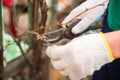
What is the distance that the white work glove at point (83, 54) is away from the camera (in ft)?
3.06

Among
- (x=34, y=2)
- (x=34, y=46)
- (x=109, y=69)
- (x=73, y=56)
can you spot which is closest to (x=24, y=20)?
(x=34, y=46)

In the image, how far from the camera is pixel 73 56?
36.8 inches

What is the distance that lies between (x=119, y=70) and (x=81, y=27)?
1.00ft

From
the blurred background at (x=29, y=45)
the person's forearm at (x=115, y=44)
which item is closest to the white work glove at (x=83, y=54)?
the person's forearm at (x=115, y=44)

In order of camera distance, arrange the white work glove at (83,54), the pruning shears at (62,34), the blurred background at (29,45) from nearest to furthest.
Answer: the white work glove at (83,54) → the pruning shears at (62,34) → the blurred background at (29,45)

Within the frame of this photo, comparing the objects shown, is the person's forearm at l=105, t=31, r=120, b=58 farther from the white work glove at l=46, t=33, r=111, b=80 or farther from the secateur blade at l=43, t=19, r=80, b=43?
the secateur blade at l=43, t=19, r=80, b=43

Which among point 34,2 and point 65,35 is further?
point 34,2

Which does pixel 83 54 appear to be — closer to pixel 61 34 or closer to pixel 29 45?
pixel 61 34

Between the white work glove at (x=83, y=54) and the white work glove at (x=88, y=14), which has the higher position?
the white work glove at (x=88, y=14)

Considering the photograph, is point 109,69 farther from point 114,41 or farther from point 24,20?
point 24,20

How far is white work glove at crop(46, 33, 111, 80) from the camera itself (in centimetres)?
93

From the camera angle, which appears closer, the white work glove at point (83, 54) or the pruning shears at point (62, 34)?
the white work glove at point (83, 54)

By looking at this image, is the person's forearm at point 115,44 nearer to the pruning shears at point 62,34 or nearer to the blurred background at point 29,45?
the pruning shears at point 62,34

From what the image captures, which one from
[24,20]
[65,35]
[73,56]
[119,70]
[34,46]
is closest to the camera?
[73,56]
